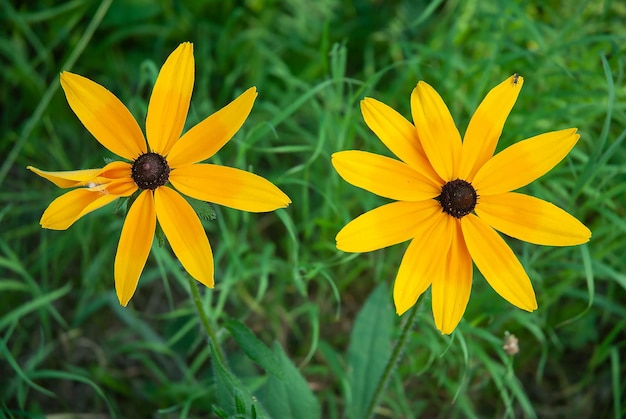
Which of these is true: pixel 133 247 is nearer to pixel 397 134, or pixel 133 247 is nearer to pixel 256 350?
pixel 256 350

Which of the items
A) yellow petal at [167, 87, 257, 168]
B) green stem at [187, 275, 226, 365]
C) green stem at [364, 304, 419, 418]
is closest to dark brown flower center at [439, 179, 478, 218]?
green stem at [364, 304, 419, 418]

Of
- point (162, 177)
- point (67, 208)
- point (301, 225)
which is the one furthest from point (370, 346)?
point (67, 208)

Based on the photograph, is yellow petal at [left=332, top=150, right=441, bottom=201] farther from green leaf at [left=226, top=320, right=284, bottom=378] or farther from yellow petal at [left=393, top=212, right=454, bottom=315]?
green leaf at [left=226, top=320, right=284, bottom=378]

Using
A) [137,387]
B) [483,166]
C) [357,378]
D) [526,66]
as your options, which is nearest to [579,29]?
[526,66]

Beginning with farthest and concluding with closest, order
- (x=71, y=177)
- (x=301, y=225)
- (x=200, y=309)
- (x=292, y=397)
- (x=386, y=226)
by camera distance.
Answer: (x=301, y=225)
(x=292, y=397)
(x=200, y=309)
(x=386, y=226)
(x=71, y=177)

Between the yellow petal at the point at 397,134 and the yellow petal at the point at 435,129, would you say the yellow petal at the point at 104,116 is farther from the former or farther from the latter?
the yellow petal at the point at 435,129

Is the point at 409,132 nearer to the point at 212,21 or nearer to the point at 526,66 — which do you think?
the point at 526,66
